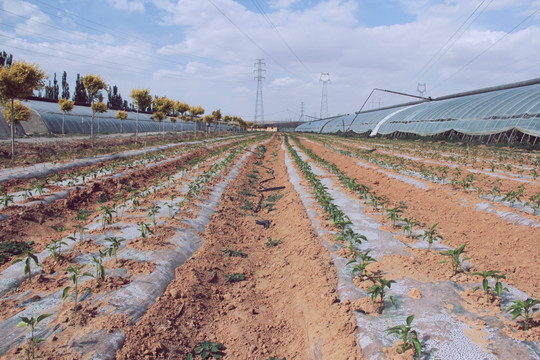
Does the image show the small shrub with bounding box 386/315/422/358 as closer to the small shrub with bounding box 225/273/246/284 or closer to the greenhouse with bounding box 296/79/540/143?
the small shrub with bounding box 225/273/246/284

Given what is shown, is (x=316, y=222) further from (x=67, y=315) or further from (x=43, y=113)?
(x=43, y=113)

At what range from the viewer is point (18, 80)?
13422mm

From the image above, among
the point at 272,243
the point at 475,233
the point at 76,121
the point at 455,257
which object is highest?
the point at 76,121

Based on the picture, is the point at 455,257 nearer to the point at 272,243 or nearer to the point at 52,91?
the point at 272,243

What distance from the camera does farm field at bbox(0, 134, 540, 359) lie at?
2811mm

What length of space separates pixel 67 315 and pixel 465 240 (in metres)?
5.65

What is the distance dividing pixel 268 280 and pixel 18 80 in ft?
46.9

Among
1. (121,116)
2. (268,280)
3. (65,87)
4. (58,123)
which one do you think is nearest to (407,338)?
(268,280)

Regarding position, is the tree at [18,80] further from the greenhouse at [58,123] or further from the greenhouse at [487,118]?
the greenhouse at [487,118]

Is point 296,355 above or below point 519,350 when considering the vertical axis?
below

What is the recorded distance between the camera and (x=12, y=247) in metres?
4.90

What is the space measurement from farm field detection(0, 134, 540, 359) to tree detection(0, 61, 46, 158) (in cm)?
854

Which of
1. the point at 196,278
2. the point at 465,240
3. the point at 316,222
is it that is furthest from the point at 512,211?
the point at 196,278

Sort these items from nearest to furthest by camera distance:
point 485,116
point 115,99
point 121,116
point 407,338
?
point 407,338 → point 485,116 → point 121,116 → point 115,99
